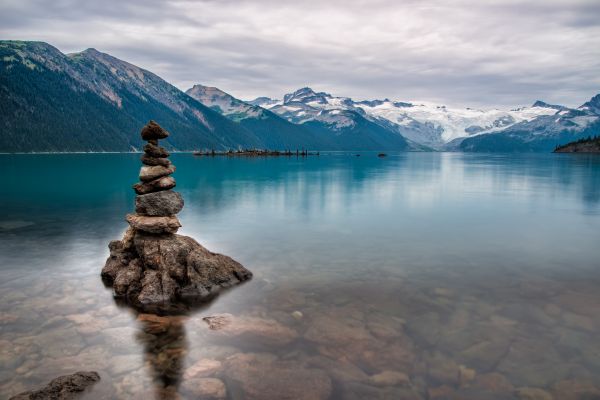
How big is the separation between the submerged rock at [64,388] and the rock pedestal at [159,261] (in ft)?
25.1

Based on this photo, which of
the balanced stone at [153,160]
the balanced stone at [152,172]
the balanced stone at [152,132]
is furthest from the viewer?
the balanced stone at [152,132]

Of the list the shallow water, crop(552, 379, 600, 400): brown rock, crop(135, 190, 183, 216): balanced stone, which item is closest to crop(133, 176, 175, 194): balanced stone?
crop(135, 190, 183, 216): balanced stone

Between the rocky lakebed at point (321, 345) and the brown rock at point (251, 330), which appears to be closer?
the rocky lakebed at point (321, 345)

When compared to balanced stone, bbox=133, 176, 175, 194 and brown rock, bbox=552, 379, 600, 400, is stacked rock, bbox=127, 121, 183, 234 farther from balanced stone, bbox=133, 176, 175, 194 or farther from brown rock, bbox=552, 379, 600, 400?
brown rock, bbox=552, 379, 600, 400

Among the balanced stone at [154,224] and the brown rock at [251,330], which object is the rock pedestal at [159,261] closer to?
the balanced stone at [154,224]

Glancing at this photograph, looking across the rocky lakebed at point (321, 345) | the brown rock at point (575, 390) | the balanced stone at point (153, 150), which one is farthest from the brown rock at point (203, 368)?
the balanced stone at point (153, 150)

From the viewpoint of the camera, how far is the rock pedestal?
26.4 m

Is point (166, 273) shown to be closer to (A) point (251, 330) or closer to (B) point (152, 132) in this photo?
(A) point (251, 330)

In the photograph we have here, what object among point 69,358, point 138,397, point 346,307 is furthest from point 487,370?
point 69,358

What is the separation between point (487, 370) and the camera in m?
18.1

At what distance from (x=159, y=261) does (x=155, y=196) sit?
17.3 feet

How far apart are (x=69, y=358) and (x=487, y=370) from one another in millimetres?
18556

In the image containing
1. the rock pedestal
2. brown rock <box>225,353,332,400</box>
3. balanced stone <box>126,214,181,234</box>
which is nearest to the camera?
brown rock <box>225,353,332,400</box>

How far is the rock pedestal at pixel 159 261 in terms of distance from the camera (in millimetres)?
26359
